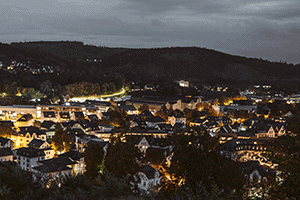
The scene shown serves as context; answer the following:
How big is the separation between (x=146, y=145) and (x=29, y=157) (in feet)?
32.3

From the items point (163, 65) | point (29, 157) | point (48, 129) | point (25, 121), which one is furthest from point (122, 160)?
point (163, 65)

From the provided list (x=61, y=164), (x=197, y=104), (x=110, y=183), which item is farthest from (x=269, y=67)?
(x=110, y=183)

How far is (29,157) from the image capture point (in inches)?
934

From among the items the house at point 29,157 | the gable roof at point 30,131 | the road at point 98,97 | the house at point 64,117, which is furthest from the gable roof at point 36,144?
the road at point 98,97

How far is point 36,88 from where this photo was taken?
6388 centimetres

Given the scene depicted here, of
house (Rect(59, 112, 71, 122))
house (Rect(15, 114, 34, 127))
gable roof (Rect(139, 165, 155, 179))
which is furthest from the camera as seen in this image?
house (Rect(59, 112, 71, 122))

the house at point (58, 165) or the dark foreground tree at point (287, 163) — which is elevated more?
the dark foreground tree at point (287, 163)

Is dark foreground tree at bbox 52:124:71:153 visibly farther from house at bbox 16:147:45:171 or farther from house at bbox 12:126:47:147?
house at bbox 12:126:47:147

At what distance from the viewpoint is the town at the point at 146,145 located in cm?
1173

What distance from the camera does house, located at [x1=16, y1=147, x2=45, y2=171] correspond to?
23719 millimetres

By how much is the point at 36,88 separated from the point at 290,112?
157 ft

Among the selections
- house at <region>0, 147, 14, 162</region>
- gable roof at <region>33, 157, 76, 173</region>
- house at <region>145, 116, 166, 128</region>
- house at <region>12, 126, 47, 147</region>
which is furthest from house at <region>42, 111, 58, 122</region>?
gable roof at <region>33, 157, 76, 173</region>

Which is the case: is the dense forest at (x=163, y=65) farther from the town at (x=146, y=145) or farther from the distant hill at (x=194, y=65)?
the town at (x=146, y=145)

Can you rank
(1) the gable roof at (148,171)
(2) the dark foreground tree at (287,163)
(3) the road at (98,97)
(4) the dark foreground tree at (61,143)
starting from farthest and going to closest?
1. (3) the road at (98,97)
2. (4) the dark foreground tree at (61,143)
3. (1) the gable roof at (148,171)
4. (2) the dark foreground tree at (287,163)
